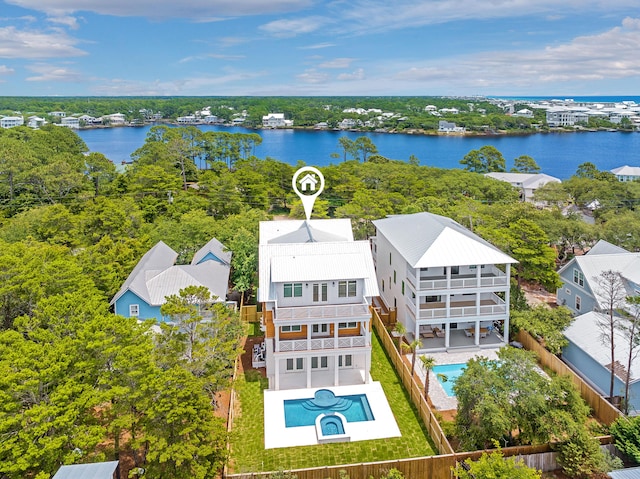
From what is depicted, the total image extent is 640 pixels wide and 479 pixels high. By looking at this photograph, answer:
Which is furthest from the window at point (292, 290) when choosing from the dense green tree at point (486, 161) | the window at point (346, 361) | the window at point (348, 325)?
the dense green tree at point (486, 161)

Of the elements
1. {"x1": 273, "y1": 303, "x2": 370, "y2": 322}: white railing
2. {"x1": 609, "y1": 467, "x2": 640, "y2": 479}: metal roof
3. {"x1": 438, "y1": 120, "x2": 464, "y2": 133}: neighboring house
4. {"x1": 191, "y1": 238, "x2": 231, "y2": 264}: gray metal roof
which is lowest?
{"x1": 609, "y1": 467, "x2": 640, "y2": 479}: metal roof

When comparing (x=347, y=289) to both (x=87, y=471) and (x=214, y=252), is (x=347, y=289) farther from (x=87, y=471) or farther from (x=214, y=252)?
(x=87, y=471)

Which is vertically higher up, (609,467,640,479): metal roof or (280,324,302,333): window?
(280,324,302,333): window

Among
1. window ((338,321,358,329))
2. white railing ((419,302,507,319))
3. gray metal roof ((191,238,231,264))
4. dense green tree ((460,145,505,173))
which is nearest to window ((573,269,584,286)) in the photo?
white railing ((419,302,507,319))

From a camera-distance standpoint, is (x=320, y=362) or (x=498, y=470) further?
(x=320, y=362)

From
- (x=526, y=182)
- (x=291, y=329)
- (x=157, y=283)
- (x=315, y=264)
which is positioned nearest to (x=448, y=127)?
(x=526, y=182)

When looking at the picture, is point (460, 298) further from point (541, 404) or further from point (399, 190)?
point (399, 190)

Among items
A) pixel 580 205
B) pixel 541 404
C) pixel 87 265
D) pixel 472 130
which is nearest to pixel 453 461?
pixel 541 404

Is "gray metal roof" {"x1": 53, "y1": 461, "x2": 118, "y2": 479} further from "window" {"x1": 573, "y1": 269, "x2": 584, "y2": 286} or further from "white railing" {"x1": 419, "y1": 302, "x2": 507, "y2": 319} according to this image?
"window" {"x1": 573, "y1": 269, "x2": 584, "y2": 286}
